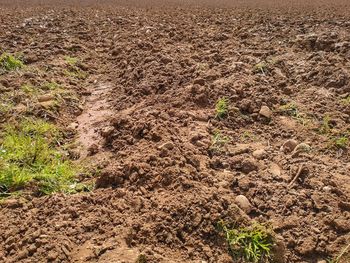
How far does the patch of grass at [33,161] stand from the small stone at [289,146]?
1.54 meters

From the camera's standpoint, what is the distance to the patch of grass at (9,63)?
4686 mm

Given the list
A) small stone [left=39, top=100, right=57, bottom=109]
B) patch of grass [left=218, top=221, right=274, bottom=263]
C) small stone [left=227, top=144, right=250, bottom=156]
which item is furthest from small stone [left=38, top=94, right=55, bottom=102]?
patch of grass [left=218, top=221, right=274, bottom=263]

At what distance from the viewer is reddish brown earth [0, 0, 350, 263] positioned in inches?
93.7

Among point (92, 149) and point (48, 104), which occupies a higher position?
point (48, 104)

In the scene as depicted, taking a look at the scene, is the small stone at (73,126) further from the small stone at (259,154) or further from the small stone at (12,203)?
the small stone at (259,154)

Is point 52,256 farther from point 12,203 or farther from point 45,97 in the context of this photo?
point 45,97

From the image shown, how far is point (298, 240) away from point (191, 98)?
177 cm

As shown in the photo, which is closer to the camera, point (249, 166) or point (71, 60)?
point (249, 166)

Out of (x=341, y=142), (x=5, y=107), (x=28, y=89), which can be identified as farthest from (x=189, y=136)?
(x=28, y=89)

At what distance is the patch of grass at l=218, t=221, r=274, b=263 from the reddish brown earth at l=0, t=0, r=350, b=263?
2.4 inches

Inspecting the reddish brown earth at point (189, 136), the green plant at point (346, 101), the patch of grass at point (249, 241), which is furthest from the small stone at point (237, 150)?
the green plant at point (346, 101)

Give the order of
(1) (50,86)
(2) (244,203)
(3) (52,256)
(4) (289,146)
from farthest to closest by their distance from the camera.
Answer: (1) (50,86) < (4) (289,146) < (2) (244,203) < (3) (52,256)

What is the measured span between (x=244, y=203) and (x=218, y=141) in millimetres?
759

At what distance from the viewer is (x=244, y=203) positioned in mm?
2596
